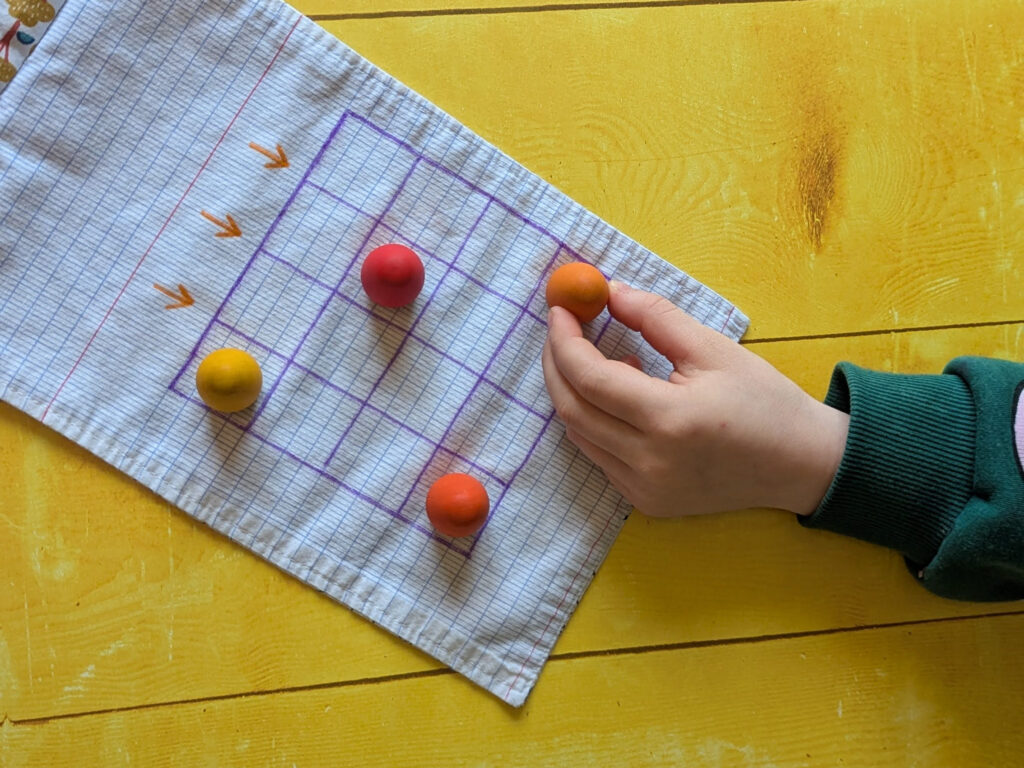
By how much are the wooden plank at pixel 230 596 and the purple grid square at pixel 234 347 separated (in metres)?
0.07

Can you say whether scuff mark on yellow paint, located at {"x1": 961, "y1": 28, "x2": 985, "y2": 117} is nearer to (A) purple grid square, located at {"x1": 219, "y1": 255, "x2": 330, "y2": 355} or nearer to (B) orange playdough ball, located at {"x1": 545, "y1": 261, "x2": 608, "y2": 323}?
(B) orange playdough ball, located at {"x1": 545, "y1": 261, "x2": 608, "y2": 323}

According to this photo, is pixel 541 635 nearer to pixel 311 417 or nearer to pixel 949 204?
pixel 311 417

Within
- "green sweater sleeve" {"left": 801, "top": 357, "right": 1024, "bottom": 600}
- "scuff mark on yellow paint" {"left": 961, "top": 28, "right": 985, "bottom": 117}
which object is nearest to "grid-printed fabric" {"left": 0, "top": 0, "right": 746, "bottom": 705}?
"green sweater sleeve" {"left": 801, "top": 357, "right": 1024, "bottom": 600}

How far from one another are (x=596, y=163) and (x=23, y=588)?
48cm

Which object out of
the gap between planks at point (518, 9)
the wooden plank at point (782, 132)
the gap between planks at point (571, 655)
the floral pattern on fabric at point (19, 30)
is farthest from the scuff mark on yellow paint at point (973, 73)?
the floral pattern on fabric at point (19, 30)

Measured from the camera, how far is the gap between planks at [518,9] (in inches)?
23.5

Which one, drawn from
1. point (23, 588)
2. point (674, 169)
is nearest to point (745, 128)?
point (674, 169)

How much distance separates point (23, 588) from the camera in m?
0.57

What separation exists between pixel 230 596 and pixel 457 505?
0.17 meters

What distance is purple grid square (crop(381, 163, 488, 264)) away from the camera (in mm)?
→ 596

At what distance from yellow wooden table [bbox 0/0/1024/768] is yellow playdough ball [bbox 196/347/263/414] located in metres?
0.09

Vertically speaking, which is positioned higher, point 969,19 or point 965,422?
point 969,19

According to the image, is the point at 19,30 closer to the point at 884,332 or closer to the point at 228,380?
the point at 228,380

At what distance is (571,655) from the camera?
0.59 metres
